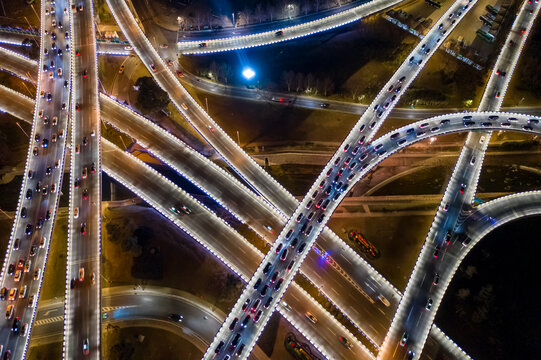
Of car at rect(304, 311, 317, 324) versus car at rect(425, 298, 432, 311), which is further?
car at rect(304, 311, 317, 324)

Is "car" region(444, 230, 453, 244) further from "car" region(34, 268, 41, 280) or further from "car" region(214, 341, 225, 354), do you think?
"car" region(34, 268, 41, 280)

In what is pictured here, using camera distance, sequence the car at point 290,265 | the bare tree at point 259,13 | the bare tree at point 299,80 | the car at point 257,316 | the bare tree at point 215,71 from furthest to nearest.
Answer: the bare tree at point 259,13 → the bare tree at point 215,71 → the bare tree at point 299,80 → the car at point 290,265 → the car at point 257,316

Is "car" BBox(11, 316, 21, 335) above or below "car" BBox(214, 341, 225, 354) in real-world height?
below

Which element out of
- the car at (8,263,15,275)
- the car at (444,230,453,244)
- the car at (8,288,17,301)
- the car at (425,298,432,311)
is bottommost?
the car at (8,288,17,301)

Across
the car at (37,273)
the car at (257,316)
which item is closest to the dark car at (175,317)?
the car at (257,316)

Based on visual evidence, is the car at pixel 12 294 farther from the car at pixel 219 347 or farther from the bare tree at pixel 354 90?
the bare tree at pixel 354 90

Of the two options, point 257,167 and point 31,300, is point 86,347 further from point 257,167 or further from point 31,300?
point 257,167

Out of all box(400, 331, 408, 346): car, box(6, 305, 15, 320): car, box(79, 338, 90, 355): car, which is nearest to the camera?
box(79, 338, 90, 355): car

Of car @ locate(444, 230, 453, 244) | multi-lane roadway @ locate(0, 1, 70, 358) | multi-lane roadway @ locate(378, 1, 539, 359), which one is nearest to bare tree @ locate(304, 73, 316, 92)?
multi-lane roadway @ locate(378, 1, 539, 359)

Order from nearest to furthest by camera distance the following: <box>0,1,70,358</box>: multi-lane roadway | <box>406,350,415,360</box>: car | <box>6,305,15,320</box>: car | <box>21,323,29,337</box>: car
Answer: <box>21,323,29,337</box>: car < <box>406,350,415,360</box>: car < <box>6,305,15,320</box>: car < <box>0,1,70,358</box>: multi-lane roadway

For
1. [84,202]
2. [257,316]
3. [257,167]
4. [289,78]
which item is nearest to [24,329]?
[84,202]

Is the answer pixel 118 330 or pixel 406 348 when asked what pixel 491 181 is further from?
pixel 118 330
